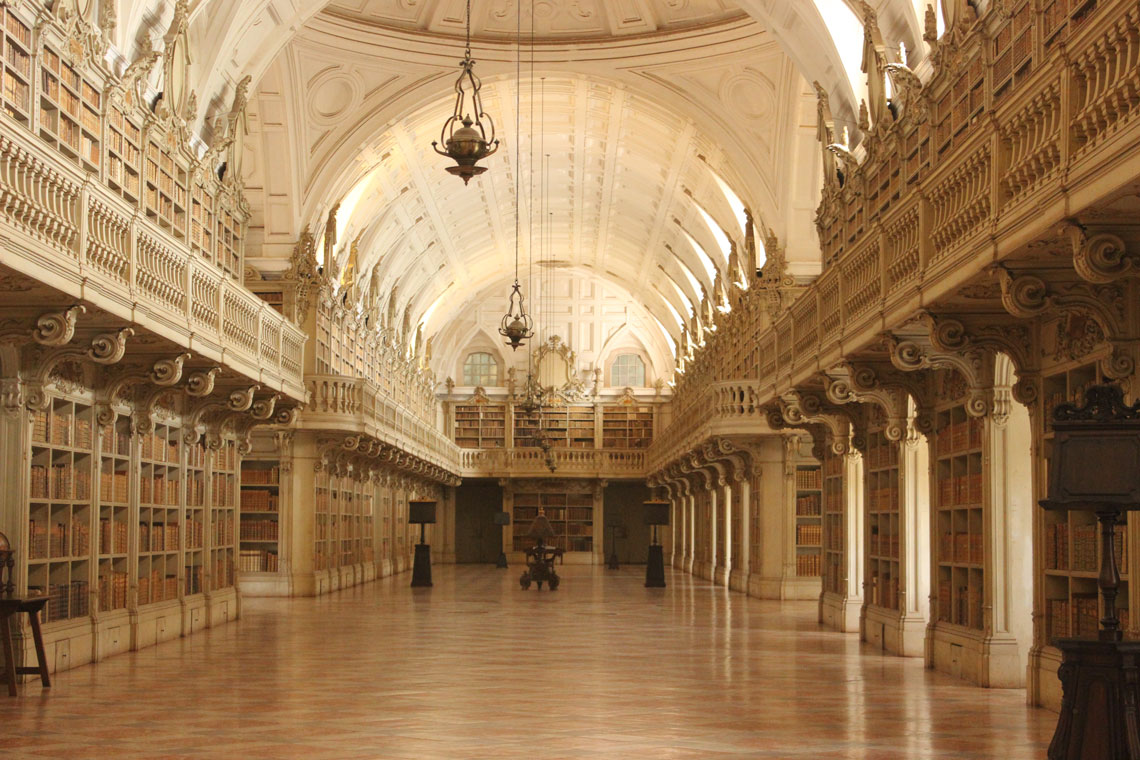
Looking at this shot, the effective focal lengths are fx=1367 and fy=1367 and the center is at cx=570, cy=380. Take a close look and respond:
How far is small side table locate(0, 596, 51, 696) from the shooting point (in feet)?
34.3

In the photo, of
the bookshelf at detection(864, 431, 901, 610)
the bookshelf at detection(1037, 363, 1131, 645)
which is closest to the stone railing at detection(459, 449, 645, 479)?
the bookshelf at detection(864, 431, 901, 610)

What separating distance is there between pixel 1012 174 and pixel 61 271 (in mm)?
6472

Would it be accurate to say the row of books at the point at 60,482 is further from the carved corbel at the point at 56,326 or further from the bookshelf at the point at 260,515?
the bookshelf at the point at 260,515

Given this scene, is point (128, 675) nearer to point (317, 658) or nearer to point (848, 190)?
point (317, 658)

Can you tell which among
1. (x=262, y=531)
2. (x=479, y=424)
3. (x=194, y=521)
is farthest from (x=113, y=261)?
(x=479, y=424)

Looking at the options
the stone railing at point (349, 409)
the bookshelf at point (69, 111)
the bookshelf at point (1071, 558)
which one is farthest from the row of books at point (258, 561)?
the bookshelf at point (1071, 558)

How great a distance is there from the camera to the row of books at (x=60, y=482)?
12070 mm

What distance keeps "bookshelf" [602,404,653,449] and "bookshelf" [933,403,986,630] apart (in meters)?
33.4

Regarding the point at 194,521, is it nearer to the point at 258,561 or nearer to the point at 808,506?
the point at 258,561

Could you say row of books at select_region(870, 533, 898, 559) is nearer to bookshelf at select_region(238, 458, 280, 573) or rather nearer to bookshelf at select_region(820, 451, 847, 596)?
bookshelf at select_region(820, 451, 847, 596)

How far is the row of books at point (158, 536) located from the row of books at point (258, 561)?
26.2 ft

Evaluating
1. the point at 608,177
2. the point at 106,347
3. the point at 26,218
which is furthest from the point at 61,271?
the point at 608,177

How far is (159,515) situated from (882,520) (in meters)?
8.30

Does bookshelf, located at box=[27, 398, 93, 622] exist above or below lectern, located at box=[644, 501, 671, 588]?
above
